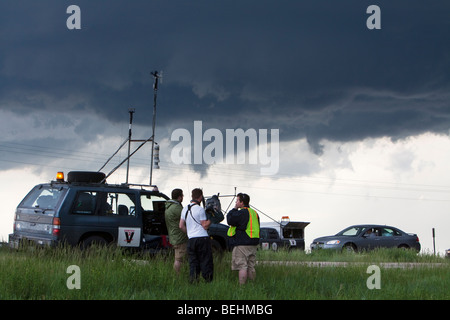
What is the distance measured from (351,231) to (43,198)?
15.4 meters

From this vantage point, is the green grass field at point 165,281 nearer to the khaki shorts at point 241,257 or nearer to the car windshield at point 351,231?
the khaki shorts at point 241,257

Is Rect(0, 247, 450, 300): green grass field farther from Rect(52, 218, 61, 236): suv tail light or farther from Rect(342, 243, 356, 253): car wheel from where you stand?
Rect(342, 243, 356, 253): car wheel

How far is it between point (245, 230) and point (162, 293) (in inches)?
83.8

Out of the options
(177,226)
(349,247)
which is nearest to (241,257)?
(177,226)

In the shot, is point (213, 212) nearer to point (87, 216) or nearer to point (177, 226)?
point (177, 226)

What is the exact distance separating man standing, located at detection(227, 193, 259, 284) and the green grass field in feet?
1.29

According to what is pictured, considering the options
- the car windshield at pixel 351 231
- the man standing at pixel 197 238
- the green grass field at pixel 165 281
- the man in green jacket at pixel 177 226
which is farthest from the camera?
the car windshield at pixel 351 231

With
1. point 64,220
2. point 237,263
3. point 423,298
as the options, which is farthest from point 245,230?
point 64,220

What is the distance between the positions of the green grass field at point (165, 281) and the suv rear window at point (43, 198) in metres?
1.06

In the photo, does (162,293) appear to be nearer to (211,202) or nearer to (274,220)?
(211,202)

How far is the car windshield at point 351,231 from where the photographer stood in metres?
25.4

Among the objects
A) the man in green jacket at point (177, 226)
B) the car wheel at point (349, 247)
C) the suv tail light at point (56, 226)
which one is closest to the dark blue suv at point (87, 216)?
the suv tail light at point (56, 226)

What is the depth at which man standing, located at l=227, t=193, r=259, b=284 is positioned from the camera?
442 inches

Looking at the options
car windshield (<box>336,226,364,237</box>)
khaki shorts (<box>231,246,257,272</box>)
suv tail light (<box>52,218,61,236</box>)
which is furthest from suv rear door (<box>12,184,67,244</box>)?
car windshield (<box>336,226,364,237</box>)
